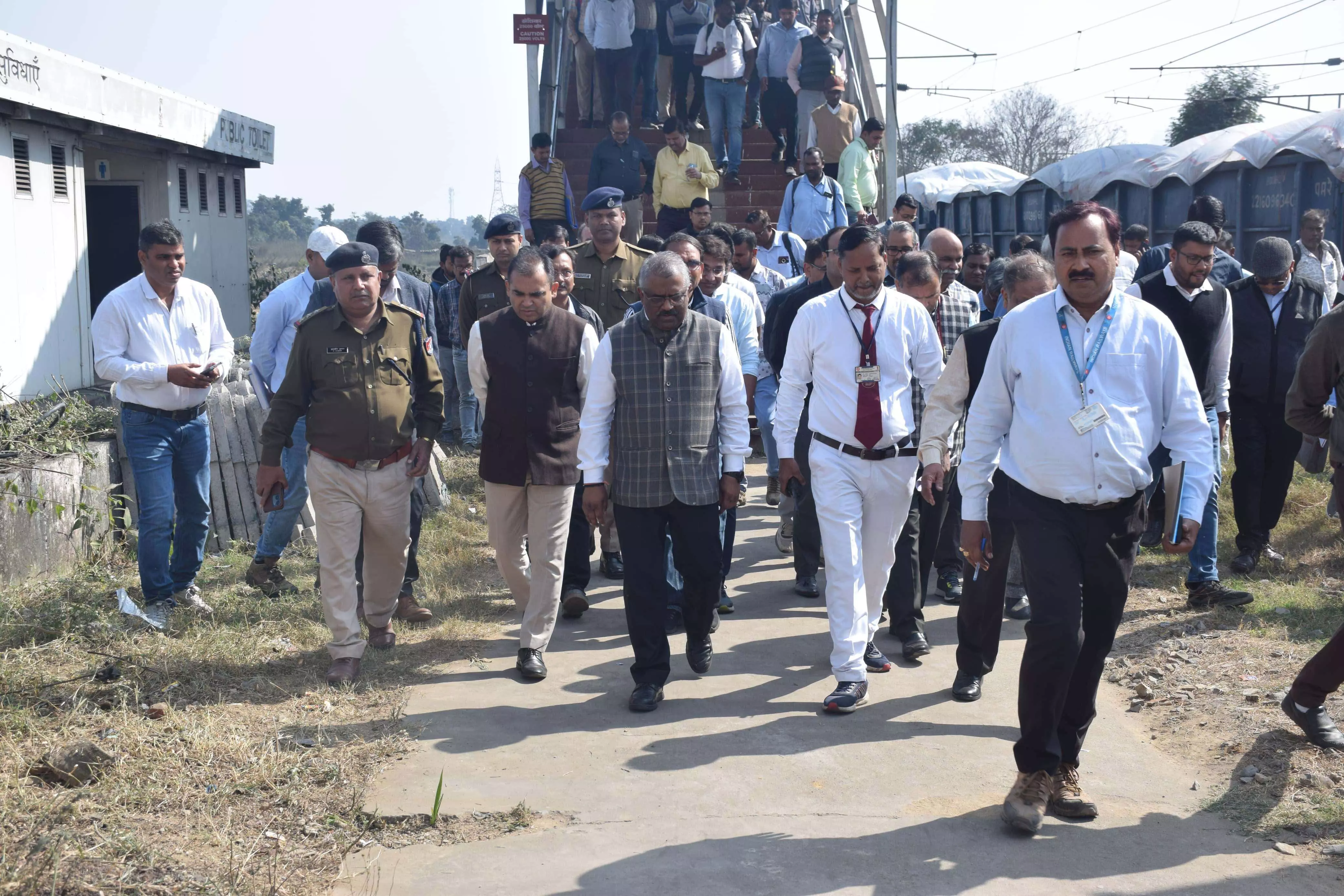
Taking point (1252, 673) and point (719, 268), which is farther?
point (719, 268)

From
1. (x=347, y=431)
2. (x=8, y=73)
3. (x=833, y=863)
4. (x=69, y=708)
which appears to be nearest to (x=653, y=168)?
(x=8, y=73)

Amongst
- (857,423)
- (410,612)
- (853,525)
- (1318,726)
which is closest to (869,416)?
(857,423)

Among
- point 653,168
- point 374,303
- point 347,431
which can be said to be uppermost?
point 653,168

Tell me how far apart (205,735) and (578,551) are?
2647 mm

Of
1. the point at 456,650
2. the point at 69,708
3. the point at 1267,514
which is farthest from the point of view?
the point at 1267,514

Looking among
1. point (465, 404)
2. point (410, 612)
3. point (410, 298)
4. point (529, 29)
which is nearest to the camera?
point (410, 612)

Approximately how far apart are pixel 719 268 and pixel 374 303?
2518 mm

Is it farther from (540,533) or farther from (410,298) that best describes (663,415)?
(410,298)

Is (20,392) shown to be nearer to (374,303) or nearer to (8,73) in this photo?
(8,73)

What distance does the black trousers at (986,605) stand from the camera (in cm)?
536

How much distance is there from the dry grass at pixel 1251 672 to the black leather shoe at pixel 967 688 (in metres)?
0.71

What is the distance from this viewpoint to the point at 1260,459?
24.5 ft

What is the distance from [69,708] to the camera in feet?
17.1

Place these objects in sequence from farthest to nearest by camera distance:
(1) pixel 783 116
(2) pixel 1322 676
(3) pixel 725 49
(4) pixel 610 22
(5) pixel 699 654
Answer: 1. (1) pixel 783 116
2. (4) pixel 610 22
3. (3) pixel 725 49
4. (5) pixel 699 654
5. (2) pixel 1322 676
